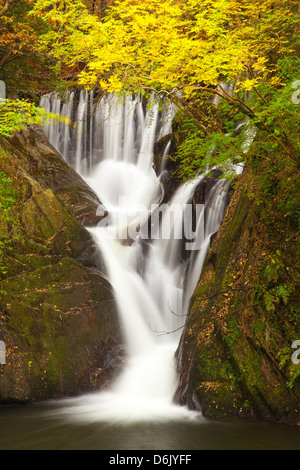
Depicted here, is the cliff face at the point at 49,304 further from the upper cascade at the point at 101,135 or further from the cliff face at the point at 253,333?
the upper cascade at the point at 101,135

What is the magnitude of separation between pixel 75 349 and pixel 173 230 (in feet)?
15.5

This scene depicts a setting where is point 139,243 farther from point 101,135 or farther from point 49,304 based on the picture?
point 101,135

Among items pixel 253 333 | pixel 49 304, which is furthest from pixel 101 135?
pixel 253 333

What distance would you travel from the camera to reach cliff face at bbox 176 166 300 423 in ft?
18.1

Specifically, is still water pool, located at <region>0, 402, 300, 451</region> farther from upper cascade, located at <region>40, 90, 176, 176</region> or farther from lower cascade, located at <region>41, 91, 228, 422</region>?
upper cascade, located at <region>40, 90, 176, 176</region>

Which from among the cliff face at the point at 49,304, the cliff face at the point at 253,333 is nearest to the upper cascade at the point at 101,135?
the cliff face at the point at 49,304

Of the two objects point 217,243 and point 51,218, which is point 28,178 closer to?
point 51,218

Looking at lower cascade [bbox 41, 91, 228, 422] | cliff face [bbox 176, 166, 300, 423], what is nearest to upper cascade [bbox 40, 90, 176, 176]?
lower cascade [bbox 41, 91, 228, 422]

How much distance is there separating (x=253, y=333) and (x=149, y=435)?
2050 millimetres

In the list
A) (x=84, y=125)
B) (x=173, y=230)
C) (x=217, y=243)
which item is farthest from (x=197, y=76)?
(x=84, y=125)

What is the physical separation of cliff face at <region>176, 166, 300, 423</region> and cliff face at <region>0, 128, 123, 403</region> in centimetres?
231

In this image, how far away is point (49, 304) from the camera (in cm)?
811

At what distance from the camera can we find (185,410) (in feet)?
20.6
